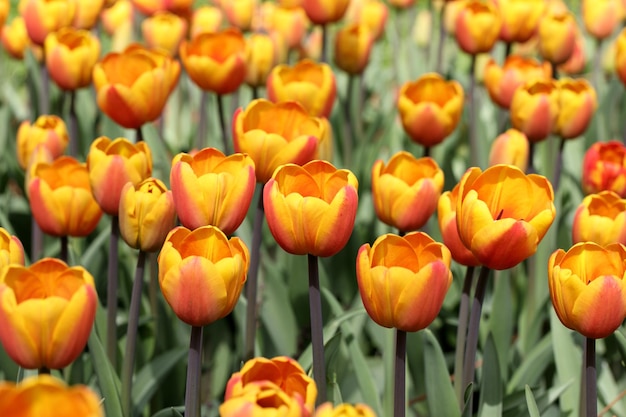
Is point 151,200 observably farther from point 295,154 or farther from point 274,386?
point 274,386

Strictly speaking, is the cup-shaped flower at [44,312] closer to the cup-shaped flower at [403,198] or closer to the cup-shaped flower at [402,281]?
the cup-shaped flower at [402,281]

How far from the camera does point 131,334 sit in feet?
5.24

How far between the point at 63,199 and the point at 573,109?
1197 mm

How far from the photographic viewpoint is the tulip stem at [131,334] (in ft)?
5.14

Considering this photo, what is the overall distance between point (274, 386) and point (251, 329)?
733 millimetres

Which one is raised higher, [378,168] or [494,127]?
[378,168]

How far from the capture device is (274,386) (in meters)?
1.04

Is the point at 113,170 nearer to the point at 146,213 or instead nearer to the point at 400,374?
the point at 146,213

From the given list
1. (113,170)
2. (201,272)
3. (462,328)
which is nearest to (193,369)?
(201,272)

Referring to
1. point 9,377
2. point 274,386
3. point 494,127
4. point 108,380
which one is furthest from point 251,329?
point 494,127

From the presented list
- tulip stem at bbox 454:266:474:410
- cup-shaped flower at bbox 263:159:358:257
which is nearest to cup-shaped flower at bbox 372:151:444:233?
tulip stem at bbox 454:266:474:410

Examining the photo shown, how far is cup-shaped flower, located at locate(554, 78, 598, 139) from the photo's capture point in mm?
2184

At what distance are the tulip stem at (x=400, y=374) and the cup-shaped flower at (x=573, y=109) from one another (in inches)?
42.1

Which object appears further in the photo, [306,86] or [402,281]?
[306,86]
